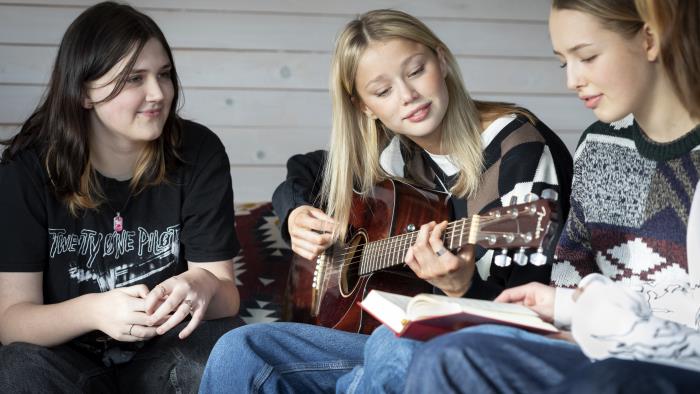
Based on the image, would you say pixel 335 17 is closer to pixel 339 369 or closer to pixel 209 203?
pixel 209 203

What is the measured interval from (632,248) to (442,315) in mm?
493

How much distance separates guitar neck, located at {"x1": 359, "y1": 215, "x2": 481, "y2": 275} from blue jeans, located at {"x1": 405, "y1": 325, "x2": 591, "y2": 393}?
0.33 metres

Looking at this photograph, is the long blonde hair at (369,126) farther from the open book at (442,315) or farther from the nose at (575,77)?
the open book at (442,315)

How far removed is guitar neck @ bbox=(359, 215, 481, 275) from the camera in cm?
162

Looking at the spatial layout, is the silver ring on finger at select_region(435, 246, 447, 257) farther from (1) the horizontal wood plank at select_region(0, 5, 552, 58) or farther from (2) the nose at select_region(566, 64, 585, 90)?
(1) the horizontal wood plank at select_region(0, 5, 552, 58)

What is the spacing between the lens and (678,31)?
1497 millimetres

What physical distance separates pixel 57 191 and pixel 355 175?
65 centimetres

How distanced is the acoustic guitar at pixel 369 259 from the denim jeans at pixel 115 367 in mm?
244

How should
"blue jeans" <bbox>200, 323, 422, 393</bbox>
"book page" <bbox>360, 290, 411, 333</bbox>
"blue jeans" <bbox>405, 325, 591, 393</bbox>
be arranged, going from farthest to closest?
"blue jeans" <bbox>200, 323, 422, 393</bbox> → "book page" <bbox>360, 290, 411, 333</bbox> → "blue jeans" <bbox>405, 325, 591, 393</bbox>

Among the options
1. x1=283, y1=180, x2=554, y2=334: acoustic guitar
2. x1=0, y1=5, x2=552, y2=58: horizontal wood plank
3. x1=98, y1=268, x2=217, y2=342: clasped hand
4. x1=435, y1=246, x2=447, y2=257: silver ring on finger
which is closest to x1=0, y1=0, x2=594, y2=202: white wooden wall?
x1=0, y1=5, x2=552, y2=58: horizontal wood plank

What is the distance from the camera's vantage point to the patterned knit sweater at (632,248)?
1.25 m

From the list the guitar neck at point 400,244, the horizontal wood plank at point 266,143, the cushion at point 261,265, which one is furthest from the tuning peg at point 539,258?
the horizontal wood plank at point 266,143

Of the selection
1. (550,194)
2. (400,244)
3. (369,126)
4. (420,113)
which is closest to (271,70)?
(369,126)

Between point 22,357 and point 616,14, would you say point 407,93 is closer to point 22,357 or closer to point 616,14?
point 616,14
